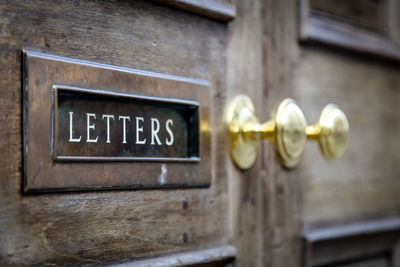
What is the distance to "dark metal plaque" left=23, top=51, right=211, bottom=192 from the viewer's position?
38 centimetres

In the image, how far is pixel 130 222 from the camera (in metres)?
0.45

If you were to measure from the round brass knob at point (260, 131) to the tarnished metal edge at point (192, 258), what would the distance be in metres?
0.11

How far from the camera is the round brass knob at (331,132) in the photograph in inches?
21.9

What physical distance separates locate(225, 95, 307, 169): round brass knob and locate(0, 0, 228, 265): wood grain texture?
0.02 m

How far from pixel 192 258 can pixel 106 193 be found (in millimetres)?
129

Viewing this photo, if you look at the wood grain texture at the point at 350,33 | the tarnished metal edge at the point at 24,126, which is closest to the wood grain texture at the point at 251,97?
the wood grain texture at the point at 350,33

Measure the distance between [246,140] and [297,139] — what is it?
66 mm

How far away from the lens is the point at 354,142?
760 mm

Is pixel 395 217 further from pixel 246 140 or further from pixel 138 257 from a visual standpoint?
pixel 138 257

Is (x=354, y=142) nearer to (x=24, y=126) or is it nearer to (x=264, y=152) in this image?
(x=264, y=152)

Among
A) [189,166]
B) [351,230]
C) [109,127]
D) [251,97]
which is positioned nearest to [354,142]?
[351,230]

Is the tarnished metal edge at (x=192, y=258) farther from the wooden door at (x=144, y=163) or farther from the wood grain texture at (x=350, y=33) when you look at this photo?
the wood grain texture at (x=350, y=33)

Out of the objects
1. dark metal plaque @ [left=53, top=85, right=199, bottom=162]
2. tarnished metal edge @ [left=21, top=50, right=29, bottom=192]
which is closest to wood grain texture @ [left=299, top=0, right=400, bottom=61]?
dark metal plaque @ [left=53, top=85, right=199, bottom=162]

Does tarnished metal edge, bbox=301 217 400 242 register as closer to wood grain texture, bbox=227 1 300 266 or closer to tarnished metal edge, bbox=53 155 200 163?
wood grain texture, bbox=227 1 300 266
